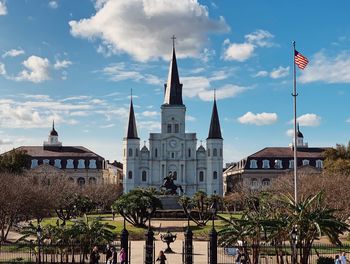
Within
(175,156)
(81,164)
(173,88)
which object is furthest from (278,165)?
(81,164)

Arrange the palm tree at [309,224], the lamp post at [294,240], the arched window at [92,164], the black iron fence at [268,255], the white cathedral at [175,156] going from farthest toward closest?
the arched window at [92,164]
the white cathedral at [175,156]
the black iron fence at [268,255]
the palm tree at [309,224]
the lamp post at [294,240]

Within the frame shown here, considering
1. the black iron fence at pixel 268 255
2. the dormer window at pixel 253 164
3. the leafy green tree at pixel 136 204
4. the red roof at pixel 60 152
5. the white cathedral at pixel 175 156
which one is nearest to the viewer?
the black iron fence at pixel 268 255

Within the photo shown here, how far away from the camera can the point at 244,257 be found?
75.9 ft

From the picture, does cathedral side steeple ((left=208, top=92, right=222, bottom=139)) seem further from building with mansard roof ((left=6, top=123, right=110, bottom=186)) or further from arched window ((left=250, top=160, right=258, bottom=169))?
building with mansard roof ((left=6, top=123, right=110, bottom=186))

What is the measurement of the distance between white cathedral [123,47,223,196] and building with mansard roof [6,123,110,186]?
594cm

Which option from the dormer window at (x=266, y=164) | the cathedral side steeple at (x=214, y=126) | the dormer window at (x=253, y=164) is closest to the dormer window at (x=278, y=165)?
the dormer window at (x=266, y=164)

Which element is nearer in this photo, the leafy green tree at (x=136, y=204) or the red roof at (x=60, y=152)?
the leafy green tree at (x=136, y=204)

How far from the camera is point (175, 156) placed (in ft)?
342

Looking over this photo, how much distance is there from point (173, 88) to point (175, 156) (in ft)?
45.9

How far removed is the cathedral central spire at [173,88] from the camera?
349ft

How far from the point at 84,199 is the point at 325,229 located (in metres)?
40.8

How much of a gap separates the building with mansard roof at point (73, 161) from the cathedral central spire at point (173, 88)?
61.1ft

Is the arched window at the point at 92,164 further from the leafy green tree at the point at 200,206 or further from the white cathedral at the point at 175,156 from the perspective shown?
the leafy green tree at the point at 200,206

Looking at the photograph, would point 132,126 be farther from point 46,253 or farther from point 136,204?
point 46,253
